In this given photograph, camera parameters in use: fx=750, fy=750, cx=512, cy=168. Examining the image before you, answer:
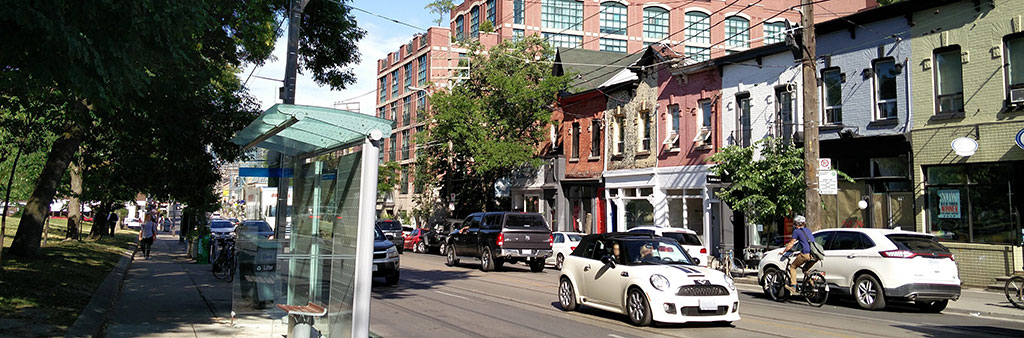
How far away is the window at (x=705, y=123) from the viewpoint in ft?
94.2

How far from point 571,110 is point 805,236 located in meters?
23.5

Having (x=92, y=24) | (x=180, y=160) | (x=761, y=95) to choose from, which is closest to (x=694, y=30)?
(x=761, y=95)

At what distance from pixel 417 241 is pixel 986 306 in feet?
88.2

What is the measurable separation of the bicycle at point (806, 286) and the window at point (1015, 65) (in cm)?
797

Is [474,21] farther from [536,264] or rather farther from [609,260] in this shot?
[609,260]

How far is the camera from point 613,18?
187 feet

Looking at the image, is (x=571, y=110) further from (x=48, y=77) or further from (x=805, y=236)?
(x=48, y=77)

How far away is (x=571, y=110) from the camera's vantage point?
125ft

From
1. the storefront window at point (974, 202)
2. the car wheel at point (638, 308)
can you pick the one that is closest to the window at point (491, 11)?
the storefront window at point (974, 202)

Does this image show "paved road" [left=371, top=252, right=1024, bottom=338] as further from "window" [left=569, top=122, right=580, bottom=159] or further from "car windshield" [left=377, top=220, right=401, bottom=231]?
"window" [left=569, top=122, right=580, bottom=159]

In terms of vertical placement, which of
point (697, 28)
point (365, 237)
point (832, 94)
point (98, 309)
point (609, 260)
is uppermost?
point (697, 28)

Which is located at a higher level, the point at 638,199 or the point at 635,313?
the point at 638,199

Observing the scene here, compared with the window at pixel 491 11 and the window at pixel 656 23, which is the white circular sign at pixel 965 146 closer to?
the window at pixel 491 11

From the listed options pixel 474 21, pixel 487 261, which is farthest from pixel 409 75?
pixel 487 261
